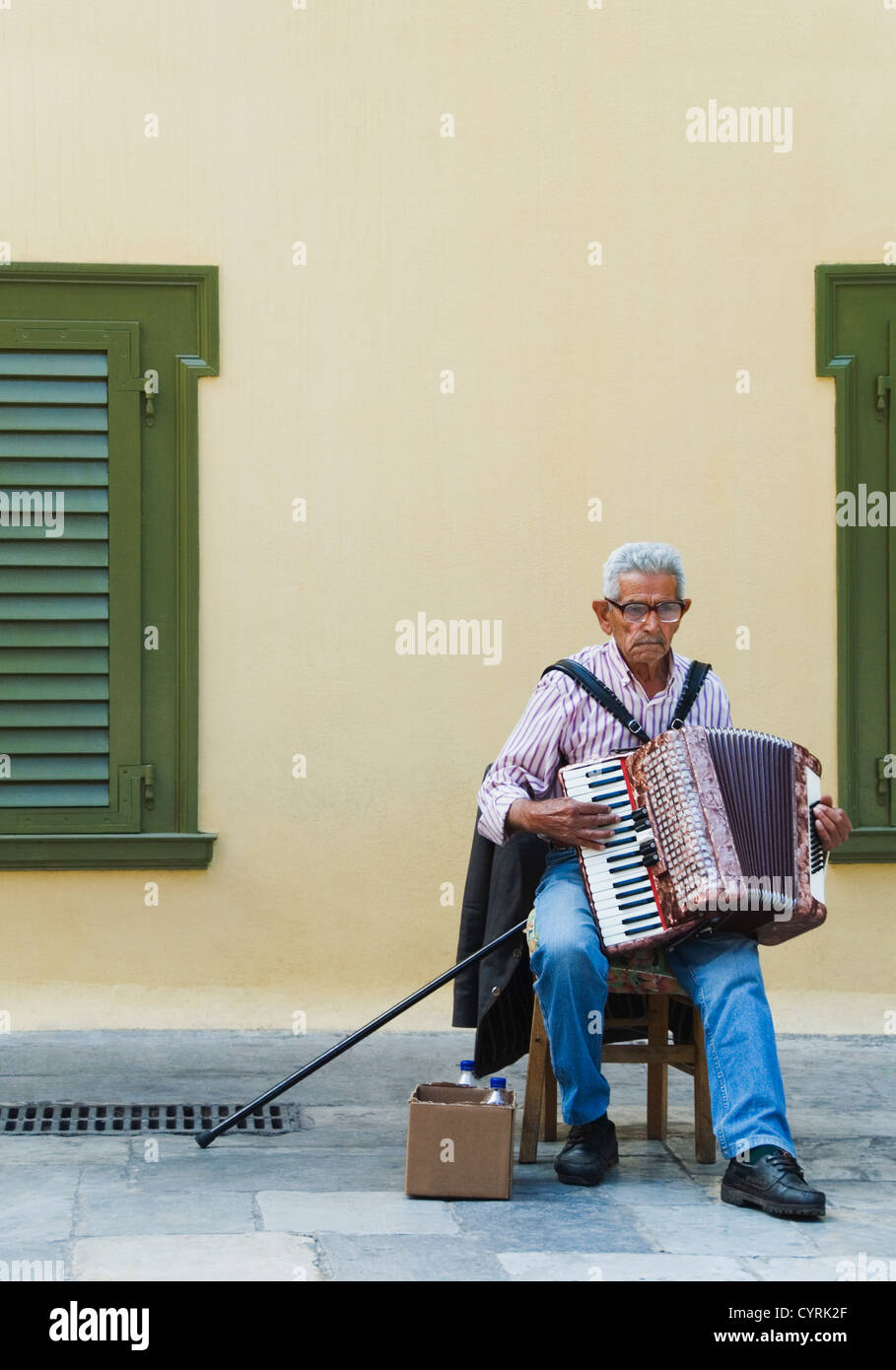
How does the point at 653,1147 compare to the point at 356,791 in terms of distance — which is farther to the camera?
the point at 356,791

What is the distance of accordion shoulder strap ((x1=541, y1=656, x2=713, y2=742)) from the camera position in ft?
14.3

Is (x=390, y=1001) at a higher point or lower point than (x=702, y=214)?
lower

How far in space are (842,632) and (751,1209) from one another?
2.70m

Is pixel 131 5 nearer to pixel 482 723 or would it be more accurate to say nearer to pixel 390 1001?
pixel 482 723

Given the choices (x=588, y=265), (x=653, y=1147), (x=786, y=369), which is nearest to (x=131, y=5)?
(x=588, y=265)

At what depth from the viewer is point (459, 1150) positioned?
3.91 meters

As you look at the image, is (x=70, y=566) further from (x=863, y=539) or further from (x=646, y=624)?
(x=863, y=539)

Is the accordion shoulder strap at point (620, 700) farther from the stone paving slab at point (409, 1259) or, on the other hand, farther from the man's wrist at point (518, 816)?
the stone paving slab at point (409, 1259)

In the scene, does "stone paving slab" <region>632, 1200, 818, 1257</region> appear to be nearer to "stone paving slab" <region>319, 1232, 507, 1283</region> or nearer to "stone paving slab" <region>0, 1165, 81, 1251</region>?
"stone paving slab" <region>319, 1232, 507, 1283</region>

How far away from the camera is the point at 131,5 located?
5969 millimetres

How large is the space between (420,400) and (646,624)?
1.96m

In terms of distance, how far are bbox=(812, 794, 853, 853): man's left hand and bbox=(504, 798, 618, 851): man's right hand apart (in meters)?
0.50

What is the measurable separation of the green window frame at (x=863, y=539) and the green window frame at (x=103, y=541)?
2.21m

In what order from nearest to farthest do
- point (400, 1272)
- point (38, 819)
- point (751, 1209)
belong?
point (400, 1272) → point (751, 1209) → point (38, 819)
